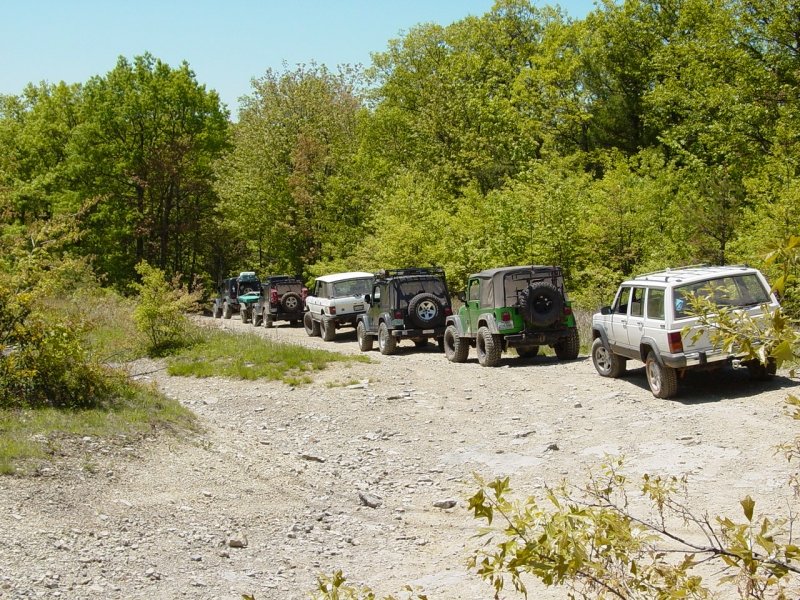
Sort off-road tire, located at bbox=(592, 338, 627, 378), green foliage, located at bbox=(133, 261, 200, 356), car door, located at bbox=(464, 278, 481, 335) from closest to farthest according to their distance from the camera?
off-road tire, located at bbox=(592, 338, 627, 378) → car door, located at bbox=(464, 278, 481, 335) → green foliage, located at bbox=(133, 261, 200, 356)

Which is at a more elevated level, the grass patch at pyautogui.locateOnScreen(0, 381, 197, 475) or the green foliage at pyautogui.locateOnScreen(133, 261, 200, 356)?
the green foliage at pyautogui.locateOnScreen(133, 261, 200, 356)

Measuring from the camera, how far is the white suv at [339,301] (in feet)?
81.9

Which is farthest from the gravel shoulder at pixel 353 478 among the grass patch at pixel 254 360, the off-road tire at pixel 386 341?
the off-road tire at pixel 386 341

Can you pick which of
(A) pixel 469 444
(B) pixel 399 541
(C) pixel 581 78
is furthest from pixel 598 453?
(C) pixel 581 78

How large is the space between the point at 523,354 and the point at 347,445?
727cm

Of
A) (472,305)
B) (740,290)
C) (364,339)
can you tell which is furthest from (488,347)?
(740,290)

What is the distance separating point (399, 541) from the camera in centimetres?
824

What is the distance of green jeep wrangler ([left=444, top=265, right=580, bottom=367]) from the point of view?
653 inches

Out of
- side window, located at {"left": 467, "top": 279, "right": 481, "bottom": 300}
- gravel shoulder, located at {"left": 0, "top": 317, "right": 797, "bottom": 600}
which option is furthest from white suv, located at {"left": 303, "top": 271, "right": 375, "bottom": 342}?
gravel shoulder, located at {"left": 0, "top": 317, "right": 797, "bottom": 600}

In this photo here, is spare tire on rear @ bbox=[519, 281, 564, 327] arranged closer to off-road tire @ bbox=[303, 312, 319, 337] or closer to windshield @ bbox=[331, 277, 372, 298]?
windshield @ bbox=[331, 277, 372, 298]

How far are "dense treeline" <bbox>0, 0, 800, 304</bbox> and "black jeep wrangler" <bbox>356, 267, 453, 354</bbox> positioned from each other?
13.8ft

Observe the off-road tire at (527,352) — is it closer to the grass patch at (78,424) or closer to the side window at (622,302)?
the side window at (622,302)

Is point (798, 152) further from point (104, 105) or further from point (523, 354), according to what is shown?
point (104, 105)

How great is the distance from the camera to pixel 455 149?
3888 cm
